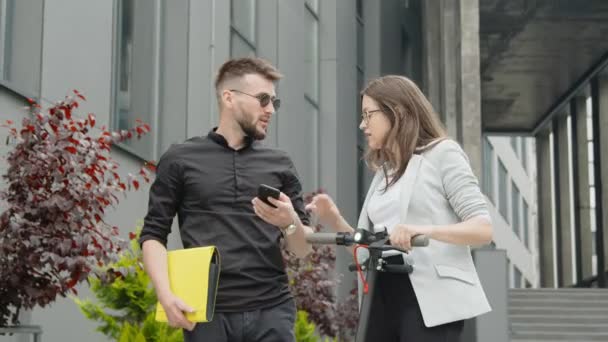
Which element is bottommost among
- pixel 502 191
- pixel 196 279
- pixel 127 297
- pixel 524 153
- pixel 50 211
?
pixel 127 297

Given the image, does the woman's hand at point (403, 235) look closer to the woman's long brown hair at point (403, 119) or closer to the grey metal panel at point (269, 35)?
the woman's long brown hair at point (403, 119)

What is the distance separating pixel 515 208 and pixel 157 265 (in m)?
64.9

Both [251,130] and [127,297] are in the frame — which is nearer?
[251,130]

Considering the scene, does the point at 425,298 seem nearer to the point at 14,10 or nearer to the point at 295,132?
the point at 14,10

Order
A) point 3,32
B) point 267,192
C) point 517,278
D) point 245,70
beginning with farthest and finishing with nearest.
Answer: point 517,278
point 3,32
point 245,70
point 267,192

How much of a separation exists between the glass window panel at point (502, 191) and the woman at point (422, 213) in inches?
2216

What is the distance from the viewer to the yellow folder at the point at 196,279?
4.16 m

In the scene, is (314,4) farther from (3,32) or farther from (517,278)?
(517,278)

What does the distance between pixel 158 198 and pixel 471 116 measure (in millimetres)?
20204

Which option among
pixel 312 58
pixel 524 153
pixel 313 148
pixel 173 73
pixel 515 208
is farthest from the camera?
pixel 524 153

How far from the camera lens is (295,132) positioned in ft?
72.7

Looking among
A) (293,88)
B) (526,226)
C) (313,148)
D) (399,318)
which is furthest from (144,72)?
(526,226)

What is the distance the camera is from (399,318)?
13.8 ft

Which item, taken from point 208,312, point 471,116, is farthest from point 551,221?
point 208,312
